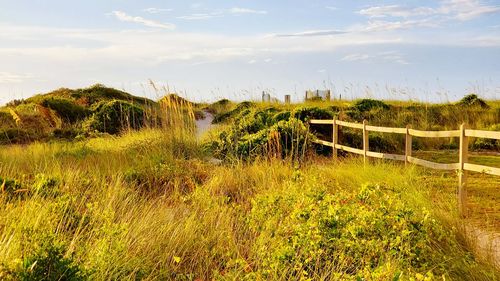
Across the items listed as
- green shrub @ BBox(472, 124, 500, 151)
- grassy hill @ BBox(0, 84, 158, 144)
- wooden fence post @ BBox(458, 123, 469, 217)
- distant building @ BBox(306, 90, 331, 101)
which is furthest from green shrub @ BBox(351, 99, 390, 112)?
wooden fence post @ BBox(458, 123, 469, 217)

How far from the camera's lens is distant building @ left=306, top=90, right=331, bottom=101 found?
2456cm

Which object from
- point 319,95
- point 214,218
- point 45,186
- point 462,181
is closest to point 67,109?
point 319,95

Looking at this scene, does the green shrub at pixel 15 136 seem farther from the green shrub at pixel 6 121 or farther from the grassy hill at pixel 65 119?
the green shrub at pixel 6 121

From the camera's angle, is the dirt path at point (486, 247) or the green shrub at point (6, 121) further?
the green shrub at point (6, 121)

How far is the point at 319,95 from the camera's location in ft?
84.7

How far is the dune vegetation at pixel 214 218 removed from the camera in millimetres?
4281

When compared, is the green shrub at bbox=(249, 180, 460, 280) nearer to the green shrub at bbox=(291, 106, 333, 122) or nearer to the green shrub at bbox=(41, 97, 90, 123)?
the green shrub at bbox=(291, 106, 333, 122)

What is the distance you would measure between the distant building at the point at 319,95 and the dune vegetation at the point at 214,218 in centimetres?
1104

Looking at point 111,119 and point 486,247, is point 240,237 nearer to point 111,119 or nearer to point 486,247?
point 486,247

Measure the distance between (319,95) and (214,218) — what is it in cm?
2027

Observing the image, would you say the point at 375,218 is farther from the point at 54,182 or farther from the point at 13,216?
the point at 54,182

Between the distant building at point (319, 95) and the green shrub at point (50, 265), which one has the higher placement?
the green shrub at point (50, 265)

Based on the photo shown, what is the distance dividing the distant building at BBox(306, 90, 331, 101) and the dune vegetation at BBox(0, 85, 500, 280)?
11.0 m

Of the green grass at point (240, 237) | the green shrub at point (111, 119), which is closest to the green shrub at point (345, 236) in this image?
the green grass at point (240, 237)
